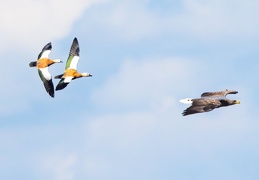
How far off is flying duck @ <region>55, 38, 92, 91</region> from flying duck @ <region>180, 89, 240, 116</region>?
16021 mm

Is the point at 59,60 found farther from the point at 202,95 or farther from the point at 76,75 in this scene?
the point at 202,95

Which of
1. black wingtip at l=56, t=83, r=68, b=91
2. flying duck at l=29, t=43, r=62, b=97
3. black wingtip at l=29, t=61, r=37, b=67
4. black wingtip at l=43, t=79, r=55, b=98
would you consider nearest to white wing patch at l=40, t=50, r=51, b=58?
flying duck at l=29, t=43, r=62, b=97

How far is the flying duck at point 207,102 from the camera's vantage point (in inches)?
4238

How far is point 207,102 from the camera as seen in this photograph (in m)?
112

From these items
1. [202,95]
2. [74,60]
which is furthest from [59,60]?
[202,95]

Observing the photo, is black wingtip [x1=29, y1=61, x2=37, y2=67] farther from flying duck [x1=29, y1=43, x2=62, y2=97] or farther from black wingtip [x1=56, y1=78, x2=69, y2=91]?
black wingtip [x1=56, y1=78, x2=69, y2=91]

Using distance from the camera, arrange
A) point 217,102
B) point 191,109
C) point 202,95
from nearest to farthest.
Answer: point 191,109 < point 217,102 < point 202,95

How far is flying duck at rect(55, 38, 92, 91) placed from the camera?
402 feet

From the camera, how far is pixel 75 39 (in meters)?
130

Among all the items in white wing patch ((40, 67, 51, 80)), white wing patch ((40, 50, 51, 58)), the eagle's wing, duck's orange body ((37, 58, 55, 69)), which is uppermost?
white wing patch ((40, 50, 51, 58))

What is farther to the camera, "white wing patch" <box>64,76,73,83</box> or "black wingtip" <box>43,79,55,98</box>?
"white wing patch" <box>64,76,73,83</box>

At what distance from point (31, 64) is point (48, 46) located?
393 cm

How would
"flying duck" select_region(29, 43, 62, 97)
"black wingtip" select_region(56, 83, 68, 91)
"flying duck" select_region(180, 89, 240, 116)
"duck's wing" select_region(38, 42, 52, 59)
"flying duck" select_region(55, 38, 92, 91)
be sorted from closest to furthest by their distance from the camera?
"flying duck" select_region(180, 89, 240, 116) < "black wingtip" select_region(56, 83, 68, 91) < "flying duck" select_region(29, 43, 62, 97) < "flying duck" select_region(55, 38, 92, 91) < "duck's wing" select_region(38, 42, 52, 59)

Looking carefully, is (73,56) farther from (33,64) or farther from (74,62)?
(33,64)
